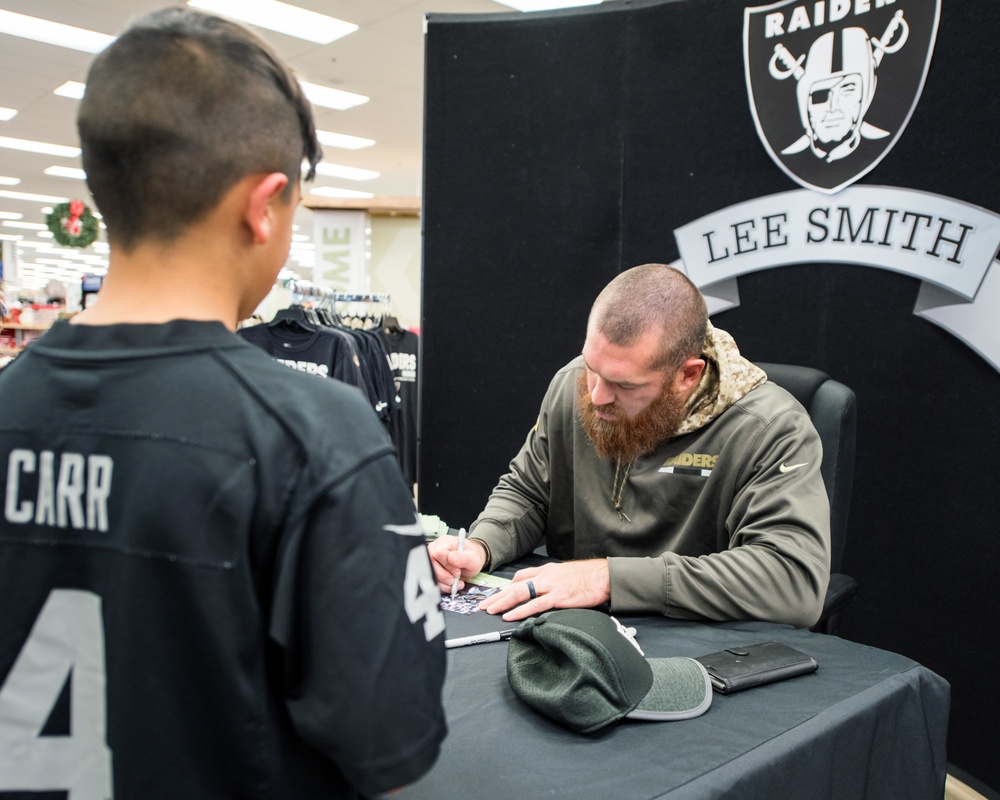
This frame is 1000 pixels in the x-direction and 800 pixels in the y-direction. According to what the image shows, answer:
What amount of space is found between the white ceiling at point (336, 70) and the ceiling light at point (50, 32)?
0.38ft

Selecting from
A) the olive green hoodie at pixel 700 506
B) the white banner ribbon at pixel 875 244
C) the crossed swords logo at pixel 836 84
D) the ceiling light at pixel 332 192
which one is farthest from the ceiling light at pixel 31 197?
the olive green hoodie at pixel 700 506

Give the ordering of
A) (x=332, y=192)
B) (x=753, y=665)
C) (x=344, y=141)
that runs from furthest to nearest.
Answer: (x=332, y=192) < (x=344, y=141) < (x=753, y=665)

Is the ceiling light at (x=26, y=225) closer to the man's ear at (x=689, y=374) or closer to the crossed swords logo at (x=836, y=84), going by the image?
the crossed swords logo at (x=836, y=84)

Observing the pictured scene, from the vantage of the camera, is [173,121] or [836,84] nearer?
[173,121]

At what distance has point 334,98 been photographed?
702 centimetres

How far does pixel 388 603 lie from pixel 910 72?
2.25m

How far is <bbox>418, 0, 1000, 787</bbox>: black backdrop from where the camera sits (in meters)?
2.09

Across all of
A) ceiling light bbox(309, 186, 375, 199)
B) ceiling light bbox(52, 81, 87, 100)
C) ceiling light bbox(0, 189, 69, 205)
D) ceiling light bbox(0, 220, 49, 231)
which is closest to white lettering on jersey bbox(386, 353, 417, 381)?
ceiling light bbox(52, 81, 87, 100)

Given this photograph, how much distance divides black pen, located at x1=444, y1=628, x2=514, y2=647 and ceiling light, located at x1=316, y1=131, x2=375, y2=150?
26.1 feet

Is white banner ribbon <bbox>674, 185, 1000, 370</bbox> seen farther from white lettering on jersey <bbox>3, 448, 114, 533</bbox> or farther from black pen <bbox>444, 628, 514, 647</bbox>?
white lettering on jersey <bbox>3, 448, 114, 533</bbox>

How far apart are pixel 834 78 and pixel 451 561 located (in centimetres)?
188

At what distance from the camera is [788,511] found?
55.2 inches

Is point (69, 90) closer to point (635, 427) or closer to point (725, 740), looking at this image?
point (635, 427)

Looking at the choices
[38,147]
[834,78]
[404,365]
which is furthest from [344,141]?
[834,78]
